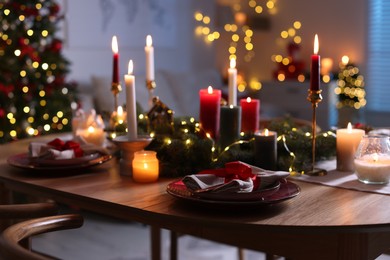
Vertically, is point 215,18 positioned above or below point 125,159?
above

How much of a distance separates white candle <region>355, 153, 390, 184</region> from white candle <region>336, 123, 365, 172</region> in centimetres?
13

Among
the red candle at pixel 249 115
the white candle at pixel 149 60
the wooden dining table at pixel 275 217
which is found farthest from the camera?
the white candle at pixel 149 60

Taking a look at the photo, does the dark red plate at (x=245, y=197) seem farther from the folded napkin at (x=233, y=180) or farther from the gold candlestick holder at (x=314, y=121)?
the gold candlestick holder at (x=314, y=121)

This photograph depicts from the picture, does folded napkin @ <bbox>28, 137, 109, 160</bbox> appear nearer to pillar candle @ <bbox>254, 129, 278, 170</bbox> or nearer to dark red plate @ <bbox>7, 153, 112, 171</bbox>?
dark red plate @ <bbox>7, 153, 112, 171</bbox>

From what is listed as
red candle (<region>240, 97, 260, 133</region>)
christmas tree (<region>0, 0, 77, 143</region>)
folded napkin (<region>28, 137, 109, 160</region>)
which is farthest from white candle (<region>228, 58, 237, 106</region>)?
christmas tree (<region>0, 0, 77, 143</region>)

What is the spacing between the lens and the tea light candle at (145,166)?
1473 millimetres

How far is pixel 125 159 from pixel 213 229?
18.6 inches

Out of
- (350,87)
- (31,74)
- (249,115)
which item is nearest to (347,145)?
(249,115)

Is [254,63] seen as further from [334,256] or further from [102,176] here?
[334,256]

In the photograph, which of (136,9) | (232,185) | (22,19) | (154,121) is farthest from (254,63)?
(232,185)

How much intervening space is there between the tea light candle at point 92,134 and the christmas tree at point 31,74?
1712 mm

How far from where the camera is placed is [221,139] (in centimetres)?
168

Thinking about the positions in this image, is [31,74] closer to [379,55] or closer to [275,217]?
[275,217]

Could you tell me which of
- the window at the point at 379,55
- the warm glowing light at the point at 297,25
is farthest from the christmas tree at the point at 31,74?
the window at the point at 379,55
